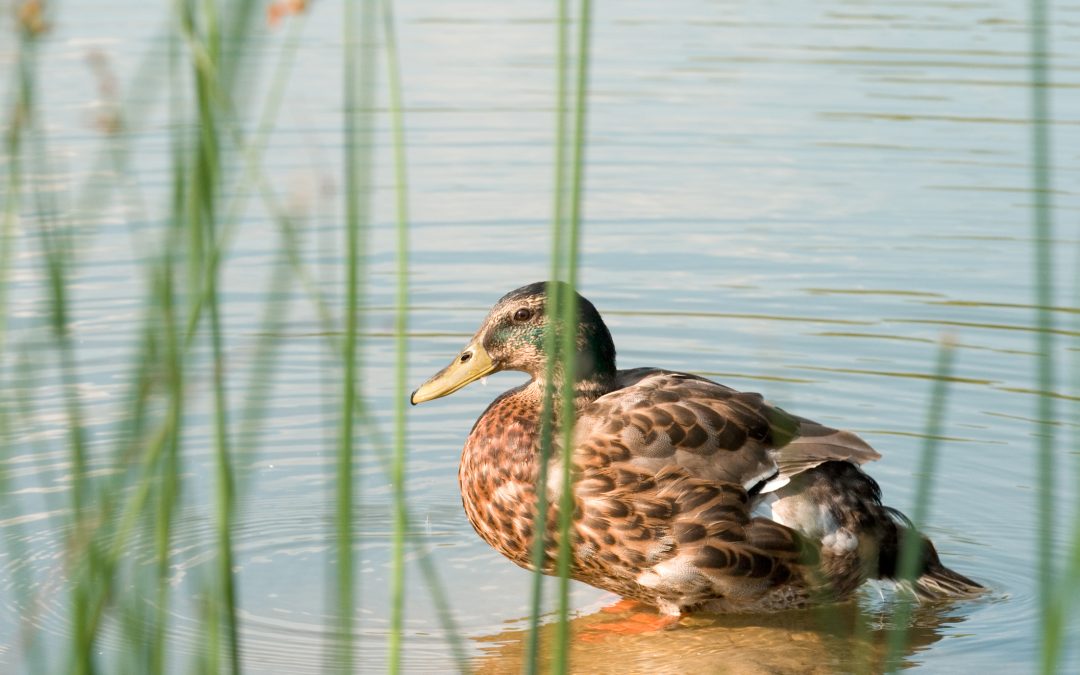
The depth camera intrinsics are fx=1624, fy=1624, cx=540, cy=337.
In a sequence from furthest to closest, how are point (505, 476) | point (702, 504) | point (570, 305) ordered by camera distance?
point (505, 476) < point (702, 504) < point (570, 305)

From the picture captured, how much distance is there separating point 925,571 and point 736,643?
64 centimetres

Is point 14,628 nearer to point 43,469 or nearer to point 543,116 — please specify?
point 43,469

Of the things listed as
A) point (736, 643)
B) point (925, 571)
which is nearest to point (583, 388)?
point (736, 643)

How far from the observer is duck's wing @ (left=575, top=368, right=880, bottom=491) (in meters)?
5.00

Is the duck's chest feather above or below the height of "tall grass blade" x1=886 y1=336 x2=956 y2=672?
below

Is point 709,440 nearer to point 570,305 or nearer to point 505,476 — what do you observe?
point 505,476

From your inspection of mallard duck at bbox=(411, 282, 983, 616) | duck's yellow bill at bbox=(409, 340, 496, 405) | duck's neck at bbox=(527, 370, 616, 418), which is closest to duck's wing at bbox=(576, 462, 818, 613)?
mallard duck at bbox=(411, 282, 983, 616)

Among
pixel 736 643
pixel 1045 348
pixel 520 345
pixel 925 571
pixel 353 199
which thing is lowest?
pixel 736 643

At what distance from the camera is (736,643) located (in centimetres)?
516

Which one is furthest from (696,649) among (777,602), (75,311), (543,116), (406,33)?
(406,33)

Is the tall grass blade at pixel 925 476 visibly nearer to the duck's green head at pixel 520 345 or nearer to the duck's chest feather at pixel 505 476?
the duck's chest feather at pixel 505 476

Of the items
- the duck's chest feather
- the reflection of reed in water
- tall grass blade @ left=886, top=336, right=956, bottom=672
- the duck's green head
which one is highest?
tall grass blade @ left=886, top=336, right=956, bottom=672

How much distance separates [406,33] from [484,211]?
4674 millimetres

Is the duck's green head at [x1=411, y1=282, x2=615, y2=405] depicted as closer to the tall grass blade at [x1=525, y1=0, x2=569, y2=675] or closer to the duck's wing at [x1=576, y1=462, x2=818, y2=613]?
the duck's wing at [x1=576, y1=462, x2=818, y2=613]
